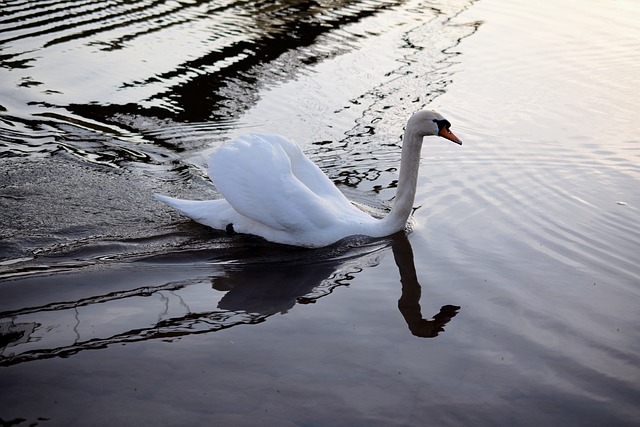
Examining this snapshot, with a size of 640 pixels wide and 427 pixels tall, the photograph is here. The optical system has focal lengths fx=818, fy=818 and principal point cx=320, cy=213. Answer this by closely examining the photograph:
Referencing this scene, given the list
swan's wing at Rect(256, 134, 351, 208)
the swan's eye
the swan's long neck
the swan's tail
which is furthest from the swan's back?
the swan's eye

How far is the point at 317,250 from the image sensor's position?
673cm

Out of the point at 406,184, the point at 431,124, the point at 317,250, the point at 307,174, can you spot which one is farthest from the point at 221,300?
the point at 431,124

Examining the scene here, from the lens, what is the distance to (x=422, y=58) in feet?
41.1

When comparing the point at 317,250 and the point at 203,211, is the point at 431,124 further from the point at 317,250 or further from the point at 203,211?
the point at 203,211

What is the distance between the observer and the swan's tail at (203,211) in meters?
6.92

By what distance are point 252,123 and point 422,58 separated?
406 cm

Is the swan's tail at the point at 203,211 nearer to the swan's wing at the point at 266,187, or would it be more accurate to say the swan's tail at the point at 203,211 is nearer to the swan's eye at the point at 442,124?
the swan's wing at the point at 266,187

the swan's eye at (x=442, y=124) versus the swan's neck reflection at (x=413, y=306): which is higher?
the swan's eye at (x=442, y=124)

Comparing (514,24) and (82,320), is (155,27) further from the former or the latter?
(82,320)

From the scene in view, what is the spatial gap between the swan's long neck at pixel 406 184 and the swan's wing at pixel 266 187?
0.53m

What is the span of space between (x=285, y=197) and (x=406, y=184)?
1.18 metres

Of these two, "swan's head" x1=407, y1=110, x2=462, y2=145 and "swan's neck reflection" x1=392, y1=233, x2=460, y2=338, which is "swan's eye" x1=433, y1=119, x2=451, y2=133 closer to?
"swan's head" x1=407, y1=110, x2=462, y2=145

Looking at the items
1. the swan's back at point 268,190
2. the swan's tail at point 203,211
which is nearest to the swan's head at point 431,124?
the swan's back at point 268,190

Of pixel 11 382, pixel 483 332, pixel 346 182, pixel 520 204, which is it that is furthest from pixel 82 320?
pixel 520 204
